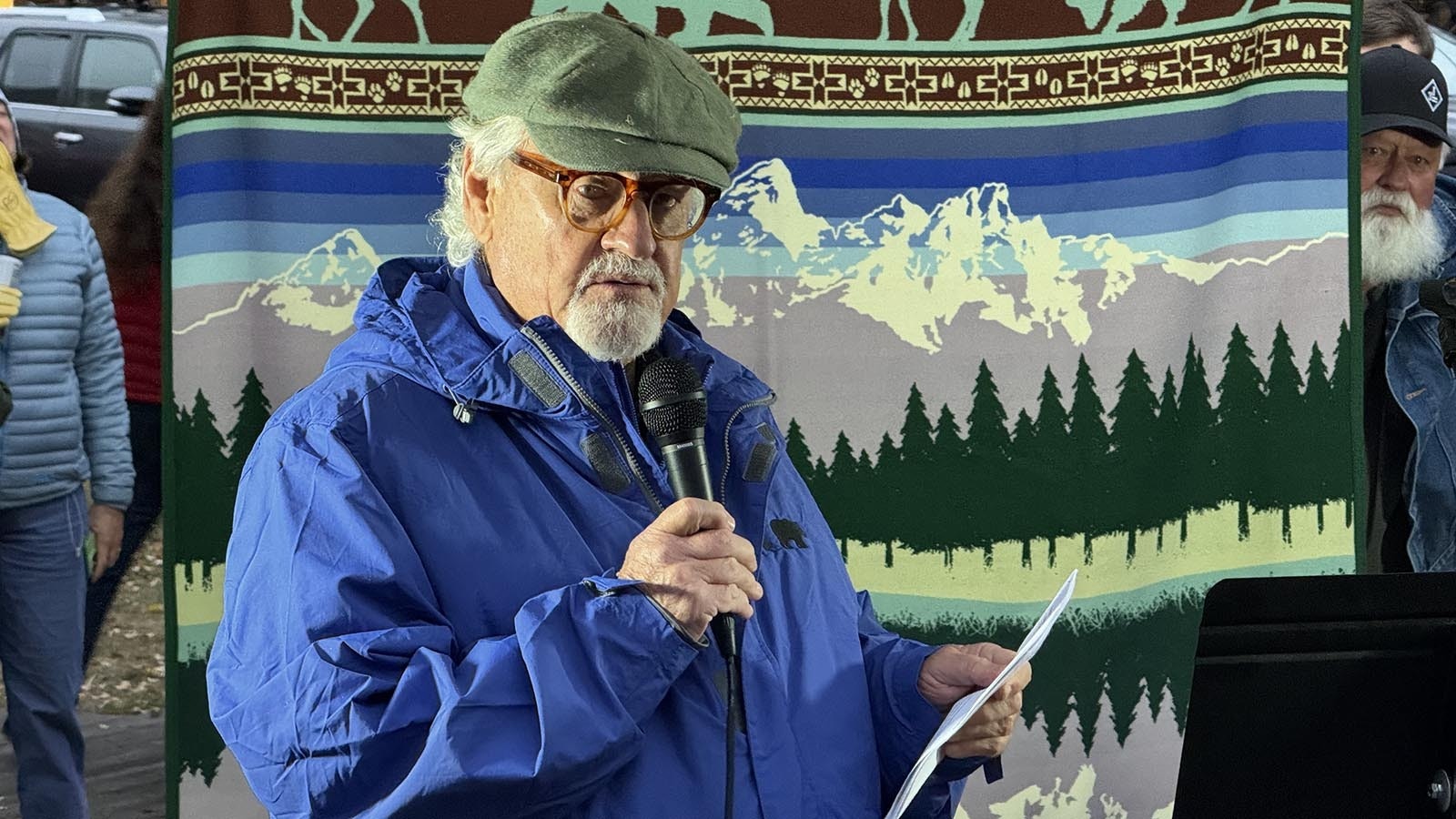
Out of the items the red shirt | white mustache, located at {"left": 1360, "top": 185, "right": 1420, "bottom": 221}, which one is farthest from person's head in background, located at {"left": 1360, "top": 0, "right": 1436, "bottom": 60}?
the red shirt

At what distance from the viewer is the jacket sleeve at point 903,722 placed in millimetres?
1712

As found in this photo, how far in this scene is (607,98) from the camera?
5.15 feet

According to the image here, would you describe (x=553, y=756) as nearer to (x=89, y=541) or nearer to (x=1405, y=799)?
(x=1405, y=799)

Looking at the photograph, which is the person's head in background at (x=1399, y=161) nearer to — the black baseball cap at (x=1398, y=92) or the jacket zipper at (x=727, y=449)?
the black baseball cap at (x=1398, y=92)

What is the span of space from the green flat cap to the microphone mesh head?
0.21 m

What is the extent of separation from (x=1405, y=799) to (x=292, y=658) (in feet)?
3.69

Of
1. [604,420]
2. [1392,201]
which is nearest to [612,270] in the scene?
[604,420]

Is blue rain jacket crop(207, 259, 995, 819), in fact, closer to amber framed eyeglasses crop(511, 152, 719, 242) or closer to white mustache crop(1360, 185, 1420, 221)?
amber framed eyeglasses crop(511, 152, 719, 242)

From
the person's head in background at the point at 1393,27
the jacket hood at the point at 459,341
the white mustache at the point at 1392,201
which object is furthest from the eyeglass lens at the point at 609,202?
the person's head in background at the point at 1393,27

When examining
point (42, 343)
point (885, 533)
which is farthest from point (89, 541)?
point (885, 533)

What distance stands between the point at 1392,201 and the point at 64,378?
9.28 ft

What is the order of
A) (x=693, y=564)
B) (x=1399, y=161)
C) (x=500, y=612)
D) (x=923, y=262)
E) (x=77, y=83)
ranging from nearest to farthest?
(x=693, y=564) < (x=500, y=612) < (x=77, y=83) < (x=923, y=262) < (x=1399, y=161)

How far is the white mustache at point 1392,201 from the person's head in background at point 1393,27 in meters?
0.33

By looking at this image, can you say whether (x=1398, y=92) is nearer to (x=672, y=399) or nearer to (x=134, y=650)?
(x=672, y=399)
